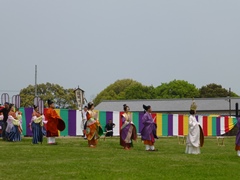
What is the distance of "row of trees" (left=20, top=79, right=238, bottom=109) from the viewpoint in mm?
83375

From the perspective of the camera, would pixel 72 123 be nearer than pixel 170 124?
Yes

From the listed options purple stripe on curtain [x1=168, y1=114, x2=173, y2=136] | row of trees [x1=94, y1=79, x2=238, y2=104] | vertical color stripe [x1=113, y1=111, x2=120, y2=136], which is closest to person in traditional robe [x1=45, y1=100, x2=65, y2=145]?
vertical color stripe [x1=113, y1=111, x2=120, y2=136]

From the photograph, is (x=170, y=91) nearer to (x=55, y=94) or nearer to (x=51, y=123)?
(x=55, y=94)

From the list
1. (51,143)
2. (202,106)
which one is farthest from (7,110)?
(202,106)

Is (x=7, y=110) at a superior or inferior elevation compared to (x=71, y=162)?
superior

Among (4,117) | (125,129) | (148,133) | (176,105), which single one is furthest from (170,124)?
(176,105)

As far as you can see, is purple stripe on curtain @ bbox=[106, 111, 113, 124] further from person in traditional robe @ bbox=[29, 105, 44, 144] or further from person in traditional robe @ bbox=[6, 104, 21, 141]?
person in traditional robe @ bbox=[29, 105, 44, 144]

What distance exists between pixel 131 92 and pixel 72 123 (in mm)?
65443

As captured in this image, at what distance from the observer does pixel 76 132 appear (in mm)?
33688

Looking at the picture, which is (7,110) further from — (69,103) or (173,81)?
(173,81)

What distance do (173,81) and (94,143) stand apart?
79.5 meters

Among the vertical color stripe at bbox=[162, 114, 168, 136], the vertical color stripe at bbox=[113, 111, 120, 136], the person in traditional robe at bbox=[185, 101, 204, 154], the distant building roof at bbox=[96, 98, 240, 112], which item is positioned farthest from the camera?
the distant building roof at bbox=[96, 98, 240, 112]

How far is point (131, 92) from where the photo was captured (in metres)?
98.9

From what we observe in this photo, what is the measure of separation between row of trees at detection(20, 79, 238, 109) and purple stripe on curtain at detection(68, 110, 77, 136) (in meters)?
47.6
